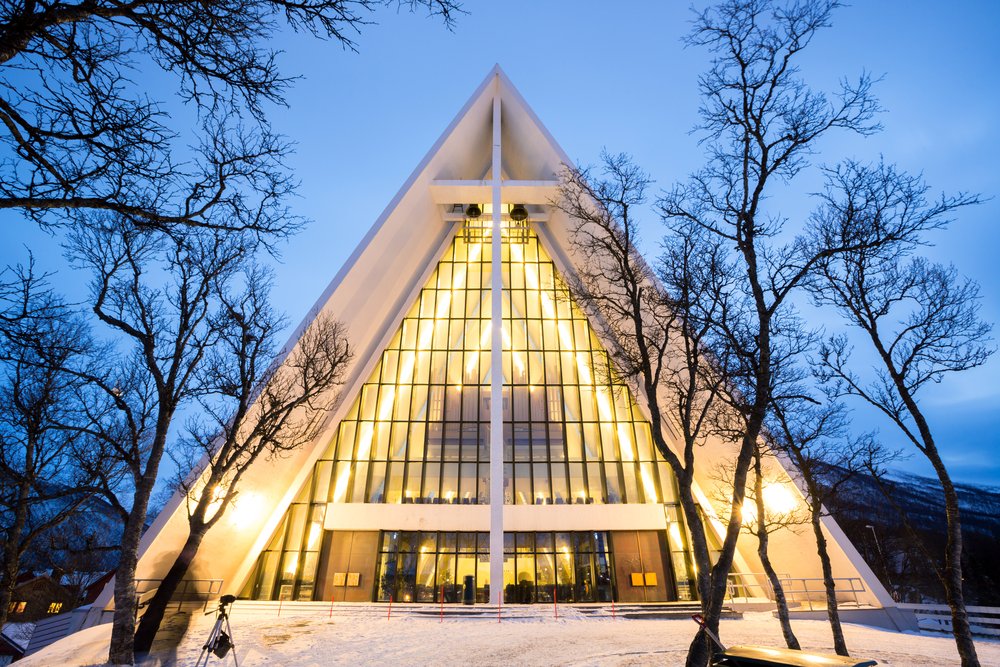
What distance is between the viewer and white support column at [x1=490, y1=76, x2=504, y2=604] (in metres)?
14.1

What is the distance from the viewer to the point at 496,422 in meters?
16.3

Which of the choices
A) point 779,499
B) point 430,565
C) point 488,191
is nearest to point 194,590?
point 430,565

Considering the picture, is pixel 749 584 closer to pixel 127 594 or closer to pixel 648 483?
pixel 648 483

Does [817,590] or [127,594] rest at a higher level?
[127,594]

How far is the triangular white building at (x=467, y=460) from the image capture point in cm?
1658

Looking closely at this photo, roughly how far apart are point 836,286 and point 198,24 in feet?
31.2

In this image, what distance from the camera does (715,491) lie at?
1717cm

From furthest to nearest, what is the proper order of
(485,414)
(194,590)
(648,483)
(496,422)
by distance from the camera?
(485,414) < (648,483) < (496,422) < (194,590)

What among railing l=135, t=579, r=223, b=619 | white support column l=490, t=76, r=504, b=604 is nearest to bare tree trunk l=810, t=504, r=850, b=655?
white support column l=490, t=76, r=504, b=604

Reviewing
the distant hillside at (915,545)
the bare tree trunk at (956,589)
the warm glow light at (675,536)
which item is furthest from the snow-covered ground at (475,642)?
the distant hillside at (915,545)

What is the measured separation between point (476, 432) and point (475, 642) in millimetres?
12060

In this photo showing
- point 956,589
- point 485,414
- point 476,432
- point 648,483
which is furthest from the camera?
point 485,414

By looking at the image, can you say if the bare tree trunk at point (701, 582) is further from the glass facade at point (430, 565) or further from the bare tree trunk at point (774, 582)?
the glass facade at point (430, 565)

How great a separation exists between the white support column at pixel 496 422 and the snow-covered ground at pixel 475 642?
2.42 metres
